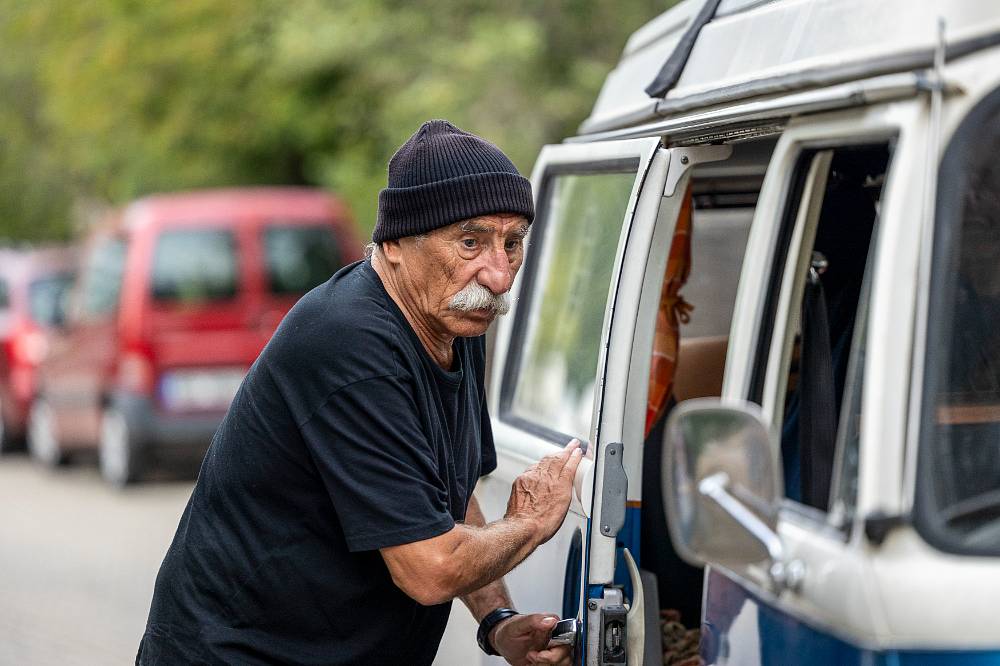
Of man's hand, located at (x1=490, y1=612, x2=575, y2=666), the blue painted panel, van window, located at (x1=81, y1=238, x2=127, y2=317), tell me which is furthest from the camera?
van window, located at (x1=81, y1=238, x2=127, y2=317)

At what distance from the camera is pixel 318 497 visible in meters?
2.93

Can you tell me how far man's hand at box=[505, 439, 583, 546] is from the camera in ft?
10.0

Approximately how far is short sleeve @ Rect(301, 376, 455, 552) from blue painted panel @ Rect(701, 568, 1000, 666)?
1.69 feet

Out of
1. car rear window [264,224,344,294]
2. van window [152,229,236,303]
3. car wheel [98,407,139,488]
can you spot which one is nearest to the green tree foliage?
car rear window [264,224,344,294]

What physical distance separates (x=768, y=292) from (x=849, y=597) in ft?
2.64

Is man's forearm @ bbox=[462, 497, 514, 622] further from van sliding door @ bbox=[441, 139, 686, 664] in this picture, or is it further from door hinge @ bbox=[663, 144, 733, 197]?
door hinge @ bbox=[663, 144, 733, 197]

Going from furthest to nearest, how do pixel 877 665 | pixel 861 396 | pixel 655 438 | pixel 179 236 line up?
pixel 179 236
pixel 655 438
pixel 861 396
pixel 877 665

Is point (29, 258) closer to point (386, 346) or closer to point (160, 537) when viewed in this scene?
point (160, 537)

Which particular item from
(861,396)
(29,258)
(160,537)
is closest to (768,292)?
(861,396)

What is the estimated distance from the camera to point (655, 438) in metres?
3.89

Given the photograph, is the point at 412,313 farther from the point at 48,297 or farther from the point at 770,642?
the point at 48,297

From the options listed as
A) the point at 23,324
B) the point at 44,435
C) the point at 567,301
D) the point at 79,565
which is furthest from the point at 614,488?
the point at 23,324

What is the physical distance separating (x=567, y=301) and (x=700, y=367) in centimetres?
42

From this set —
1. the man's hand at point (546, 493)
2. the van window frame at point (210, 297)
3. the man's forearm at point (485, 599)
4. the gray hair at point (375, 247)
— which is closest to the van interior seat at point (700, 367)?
the man's forearm at point (485, 599)
